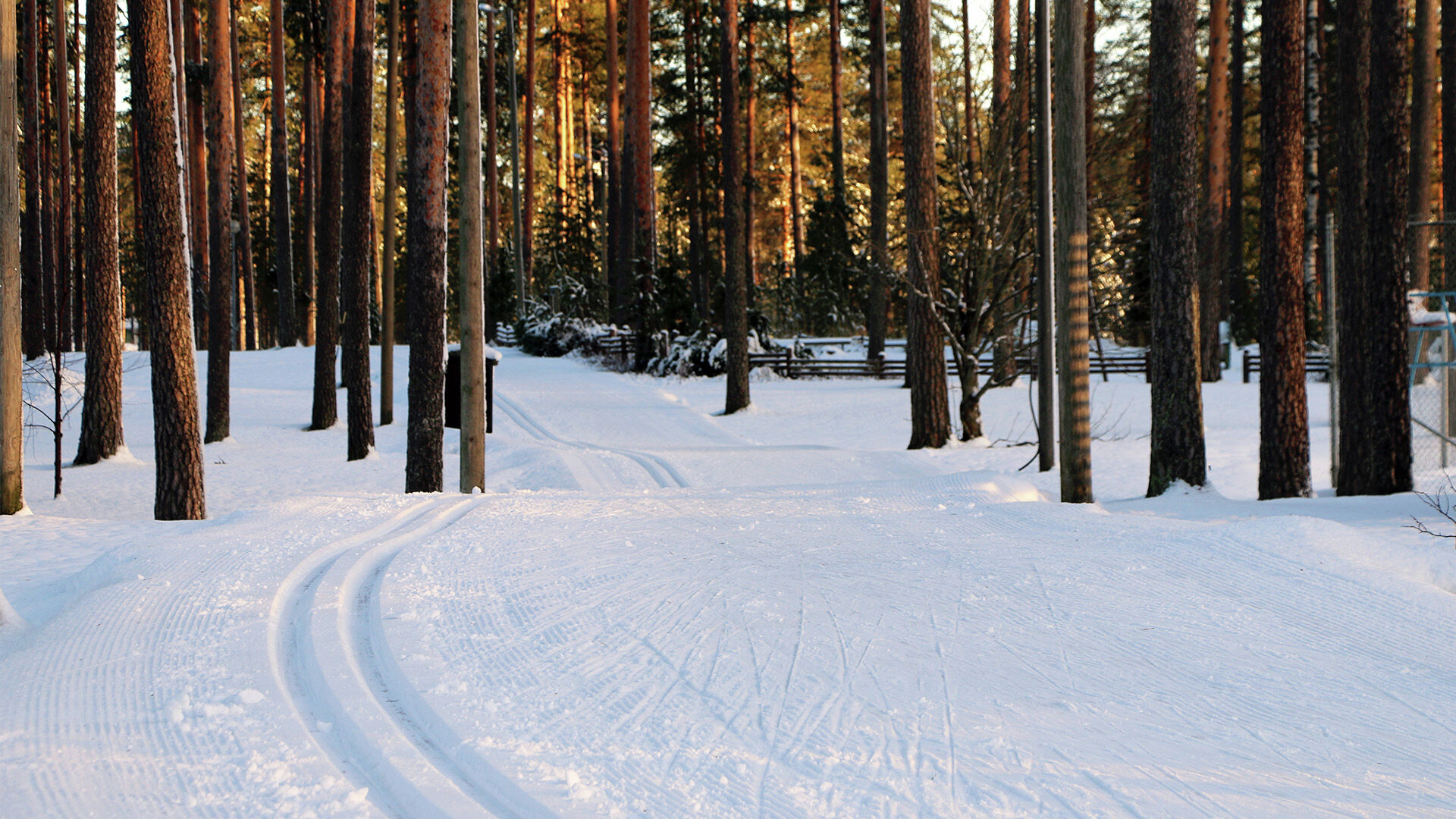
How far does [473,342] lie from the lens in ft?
35.0

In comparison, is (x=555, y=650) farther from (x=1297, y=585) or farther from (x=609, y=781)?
(x=1297, y=585)

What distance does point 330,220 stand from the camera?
65.2 ft

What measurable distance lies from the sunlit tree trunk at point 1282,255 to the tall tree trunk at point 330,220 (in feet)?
46.9

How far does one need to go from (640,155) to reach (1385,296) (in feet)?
62.8

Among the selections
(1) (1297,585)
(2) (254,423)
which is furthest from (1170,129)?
(2) (254,423)

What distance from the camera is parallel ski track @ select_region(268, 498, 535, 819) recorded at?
317 centimetres

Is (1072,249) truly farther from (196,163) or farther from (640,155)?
(196,163)

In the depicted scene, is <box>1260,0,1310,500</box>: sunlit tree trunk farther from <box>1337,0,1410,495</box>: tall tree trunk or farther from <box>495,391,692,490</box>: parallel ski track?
<box>495,391,692,490</box>: parallel ski track

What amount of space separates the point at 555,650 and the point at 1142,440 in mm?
15050

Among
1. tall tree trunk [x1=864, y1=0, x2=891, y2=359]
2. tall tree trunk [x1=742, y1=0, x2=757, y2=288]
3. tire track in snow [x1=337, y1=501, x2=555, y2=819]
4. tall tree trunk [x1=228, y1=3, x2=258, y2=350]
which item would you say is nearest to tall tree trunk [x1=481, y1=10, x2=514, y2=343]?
tall tree trunk [x1=228, y1=3, x2=258, y2=350]

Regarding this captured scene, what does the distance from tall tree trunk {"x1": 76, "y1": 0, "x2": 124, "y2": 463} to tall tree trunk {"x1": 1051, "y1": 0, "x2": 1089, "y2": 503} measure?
9.53 metres

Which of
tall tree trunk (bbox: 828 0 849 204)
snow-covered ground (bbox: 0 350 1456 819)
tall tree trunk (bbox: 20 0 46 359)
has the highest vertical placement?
tall tree trunk (bbox: 828 0 849 204)

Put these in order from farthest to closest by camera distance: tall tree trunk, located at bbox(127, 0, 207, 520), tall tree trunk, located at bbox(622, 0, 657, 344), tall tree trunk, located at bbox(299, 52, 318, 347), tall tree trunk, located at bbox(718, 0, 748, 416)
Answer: tall tree trunk, located at bbox(299, 52, 318, 347) → tall tree trunk, located at bbox(622, 0, 657, 344) → tall tree trunk, located at bbox(718, 0, 748, 416) → tall tree trunk, located at bbox(127, 0, 207, 520)

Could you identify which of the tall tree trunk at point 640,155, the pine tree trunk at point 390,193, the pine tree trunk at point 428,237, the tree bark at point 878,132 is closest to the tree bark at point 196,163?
the pine tree trunk at point 390,193
